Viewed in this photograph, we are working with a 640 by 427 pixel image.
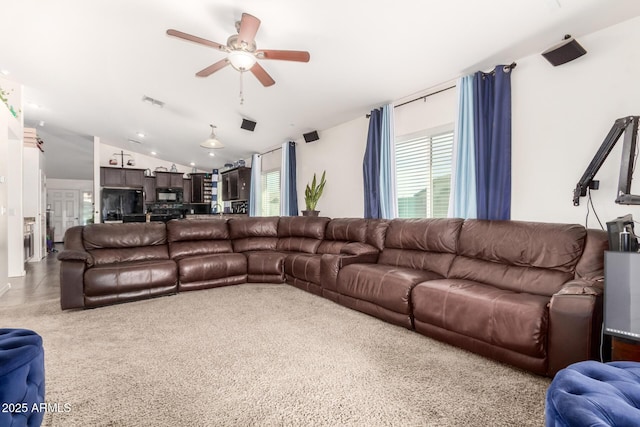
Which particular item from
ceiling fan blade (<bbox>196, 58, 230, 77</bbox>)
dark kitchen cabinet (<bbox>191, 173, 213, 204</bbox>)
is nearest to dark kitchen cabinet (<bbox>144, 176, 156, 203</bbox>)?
dark kitchen cabinet (<bbox>191, 173, 213, 204</bbox>)

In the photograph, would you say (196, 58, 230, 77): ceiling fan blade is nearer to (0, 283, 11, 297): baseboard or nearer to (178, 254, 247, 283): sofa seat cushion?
(178, 254, 247, 283): sofa seat cushion

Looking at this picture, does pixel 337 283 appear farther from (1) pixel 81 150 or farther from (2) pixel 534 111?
(1) pixel 81 150

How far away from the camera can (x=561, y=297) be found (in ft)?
6.06

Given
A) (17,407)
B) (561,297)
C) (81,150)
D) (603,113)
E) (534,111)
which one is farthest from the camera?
(81,150)

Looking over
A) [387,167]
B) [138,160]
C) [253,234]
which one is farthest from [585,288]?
[138,160]

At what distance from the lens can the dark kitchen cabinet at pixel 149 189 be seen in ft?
30.4

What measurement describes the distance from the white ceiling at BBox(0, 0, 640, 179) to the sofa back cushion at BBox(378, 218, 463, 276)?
167 centimetres

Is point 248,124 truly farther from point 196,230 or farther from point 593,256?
point 593,256

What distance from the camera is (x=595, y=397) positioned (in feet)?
3.03

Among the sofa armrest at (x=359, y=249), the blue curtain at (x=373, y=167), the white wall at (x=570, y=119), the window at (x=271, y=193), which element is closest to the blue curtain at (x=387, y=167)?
the blue curtain at (x=373, y=167)

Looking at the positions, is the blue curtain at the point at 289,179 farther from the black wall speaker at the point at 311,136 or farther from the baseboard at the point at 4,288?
the baseboard at the point at 4,288

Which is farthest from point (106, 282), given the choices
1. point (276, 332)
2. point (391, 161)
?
point (391, 161)

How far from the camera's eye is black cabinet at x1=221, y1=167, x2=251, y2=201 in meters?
8.15

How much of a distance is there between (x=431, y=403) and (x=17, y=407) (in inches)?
71.2
